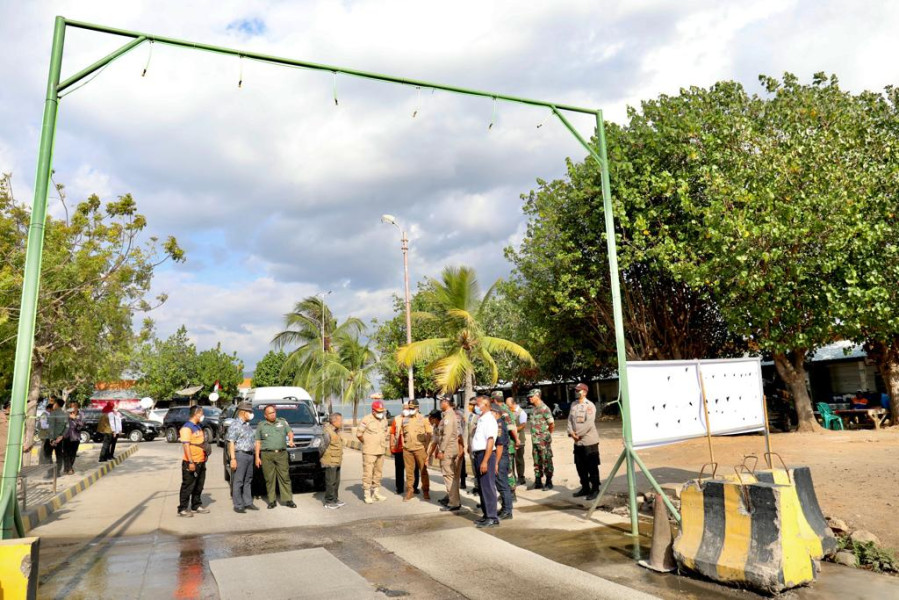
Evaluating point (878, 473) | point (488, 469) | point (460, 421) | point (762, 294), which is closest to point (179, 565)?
point (488, 469)

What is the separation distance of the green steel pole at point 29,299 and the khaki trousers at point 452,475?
564 centimetres

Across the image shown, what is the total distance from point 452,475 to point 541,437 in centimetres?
197

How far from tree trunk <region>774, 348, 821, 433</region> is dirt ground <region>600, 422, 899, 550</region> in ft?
2.60

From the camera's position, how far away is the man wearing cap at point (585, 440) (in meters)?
10.3

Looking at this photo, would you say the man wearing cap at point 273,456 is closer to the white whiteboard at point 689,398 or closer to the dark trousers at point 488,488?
the dark trousers at point 488,488

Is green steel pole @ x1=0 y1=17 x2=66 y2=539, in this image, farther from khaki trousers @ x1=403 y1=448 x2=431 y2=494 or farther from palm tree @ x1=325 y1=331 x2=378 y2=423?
palm tree @ x1=325 y1=331 x2=378 y2=423

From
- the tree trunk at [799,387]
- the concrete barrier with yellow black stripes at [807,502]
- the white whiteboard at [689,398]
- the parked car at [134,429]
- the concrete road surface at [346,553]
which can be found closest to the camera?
the concrete road surface at [346,553]

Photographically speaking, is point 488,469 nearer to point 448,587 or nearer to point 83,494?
point 448,587

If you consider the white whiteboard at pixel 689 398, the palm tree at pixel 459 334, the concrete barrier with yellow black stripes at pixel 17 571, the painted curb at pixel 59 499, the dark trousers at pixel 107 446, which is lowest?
the painted curb at pixel 59 499

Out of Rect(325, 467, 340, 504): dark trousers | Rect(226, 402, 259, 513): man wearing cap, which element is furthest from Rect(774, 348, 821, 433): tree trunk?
Rect(226, 402, 259, 513): man wearing cap

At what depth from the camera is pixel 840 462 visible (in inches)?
480

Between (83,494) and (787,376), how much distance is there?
1893cm

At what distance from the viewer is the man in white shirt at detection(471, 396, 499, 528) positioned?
852cm

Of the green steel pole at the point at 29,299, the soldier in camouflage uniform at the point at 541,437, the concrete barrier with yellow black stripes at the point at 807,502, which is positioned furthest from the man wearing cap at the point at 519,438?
the green steel pole at the point at 29,299
